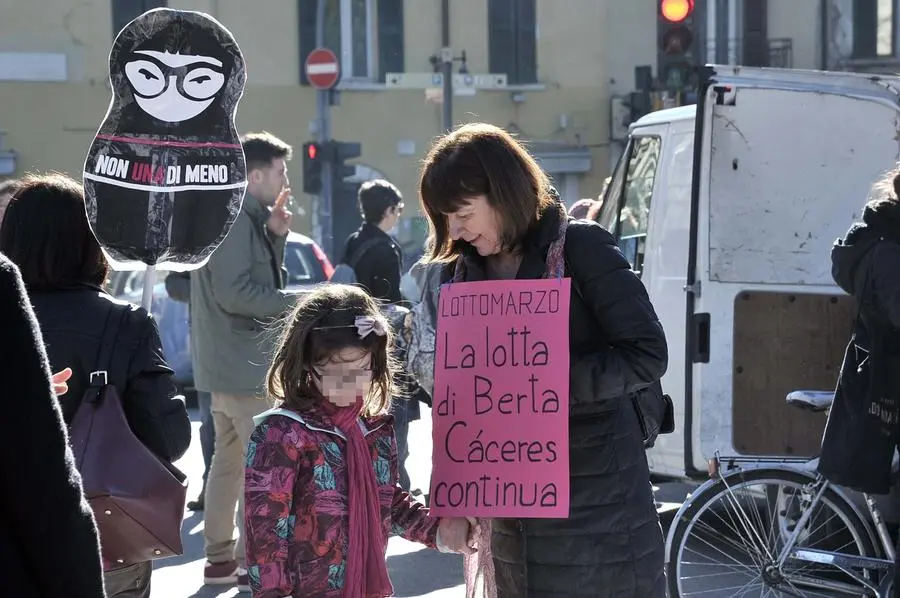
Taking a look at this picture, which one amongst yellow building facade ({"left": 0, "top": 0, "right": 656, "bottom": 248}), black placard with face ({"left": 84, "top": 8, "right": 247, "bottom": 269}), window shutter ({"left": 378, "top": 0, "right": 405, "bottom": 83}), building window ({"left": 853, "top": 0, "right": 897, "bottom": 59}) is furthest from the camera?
building window ({"left": 853, "top": 0, "right": 897, "bottom": 59})

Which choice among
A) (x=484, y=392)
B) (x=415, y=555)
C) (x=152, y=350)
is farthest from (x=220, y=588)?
(x=484, y=392)

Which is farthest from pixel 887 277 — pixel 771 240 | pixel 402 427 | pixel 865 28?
pixel 865 28

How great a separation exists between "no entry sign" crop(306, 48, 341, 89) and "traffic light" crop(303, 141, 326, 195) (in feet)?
4.15

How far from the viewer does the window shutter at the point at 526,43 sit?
25967mm

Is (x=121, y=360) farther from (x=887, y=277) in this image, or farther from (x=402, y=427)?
Result: (x=402, y=427)

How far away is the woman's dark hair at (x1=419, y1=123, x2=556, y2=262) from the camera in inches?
123

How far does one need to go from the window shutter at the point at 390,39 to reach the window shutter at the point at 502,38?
1.63m

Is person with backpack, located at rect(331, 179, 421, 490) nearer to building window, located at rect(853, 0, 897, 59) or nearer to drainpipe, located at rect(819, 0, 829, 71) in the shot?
drainpipe, located at rect(819, 0, 829, 71)

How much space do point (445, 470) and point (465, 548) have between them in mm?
189

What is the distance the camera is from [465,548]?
3.28 meters

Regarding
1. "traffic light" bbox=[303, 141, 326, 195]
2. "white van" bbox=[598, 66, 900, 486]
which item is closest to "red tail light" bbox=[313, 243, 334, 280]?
"white van" bbox=[598, 66, 900, 486]

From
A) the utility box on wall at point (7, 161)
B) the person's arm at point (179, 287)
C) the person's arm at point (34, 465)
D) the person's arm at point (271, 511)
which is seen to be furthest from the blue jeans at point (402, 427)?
the utility box on wall at point (7, 161)

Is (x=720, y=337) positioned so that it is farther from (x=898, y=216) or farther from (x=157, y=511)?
(x=157, y=511)

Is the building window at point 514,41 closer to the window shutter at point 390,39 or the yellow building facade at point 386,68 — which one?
the yellow building facade at point 386,68
